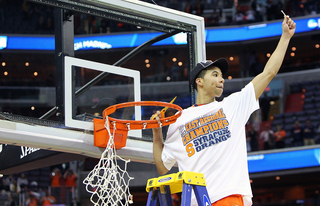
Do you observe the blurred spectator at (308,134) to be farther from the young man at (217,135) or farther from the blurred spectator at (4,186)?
the young man at (217,135)

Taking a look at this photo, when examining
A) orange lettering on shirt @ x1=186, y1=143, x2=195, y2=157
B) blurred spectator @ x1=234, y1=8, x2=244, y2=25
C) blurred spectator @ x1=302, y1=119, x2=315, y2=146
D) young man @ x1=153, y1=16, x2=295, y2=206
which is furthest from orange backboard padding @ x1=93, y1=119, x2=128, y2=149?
blurred spectator @ x1=234, y1=8, x2=244, y2=25

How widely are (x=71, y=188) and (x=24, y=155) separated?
27.2 feet

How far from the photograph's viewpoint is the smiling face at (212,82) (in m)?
3.24

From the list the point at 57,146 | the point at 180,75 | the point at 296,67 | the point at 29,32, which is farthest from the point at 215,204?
the point at 296,67

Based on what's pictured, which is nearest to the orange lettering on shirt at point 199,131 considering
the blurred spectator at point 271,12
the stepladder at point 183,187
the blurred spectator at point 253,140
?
the stepladder at point 183,187

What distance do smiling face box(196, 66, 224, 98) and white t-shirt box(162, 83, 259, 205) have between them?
10cm

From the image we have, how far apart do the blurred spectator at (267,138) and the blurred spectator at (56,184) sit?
6776 millimetres

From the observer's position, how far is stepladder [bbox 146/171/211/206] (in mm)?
2393

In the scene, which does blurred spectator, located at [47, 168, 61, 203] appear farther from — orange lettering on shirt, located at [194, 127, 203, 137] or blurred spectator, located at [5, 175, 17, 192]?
orange lettering on shirt, located at [194, 127, 203, 137]

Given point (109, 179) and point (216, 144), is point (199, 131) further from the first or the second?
point (109, 179)

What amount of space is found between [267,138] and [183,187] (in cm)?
1211

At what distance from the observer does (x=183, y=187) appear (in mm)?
2404

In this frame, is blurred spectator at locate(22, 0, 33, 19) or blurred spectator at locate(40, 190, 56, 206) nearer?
blurred spectator at locate(22, 0, 33, 19)

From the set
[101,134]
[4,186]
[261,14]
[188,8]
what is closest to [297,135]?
[261,14]
